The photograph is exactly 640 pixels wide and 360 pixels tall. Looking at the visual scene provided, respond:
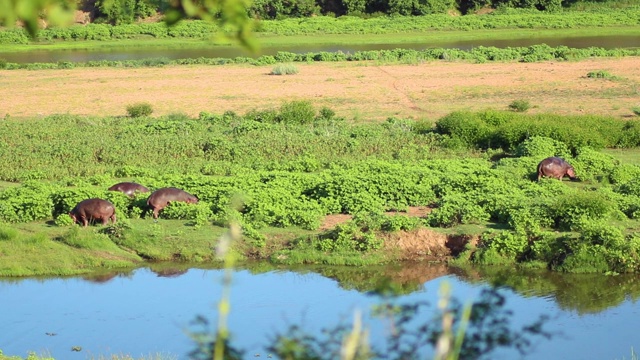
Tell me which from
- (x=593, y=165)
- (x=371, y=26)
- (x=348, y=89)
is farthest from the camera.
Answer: (x=371, y=26)

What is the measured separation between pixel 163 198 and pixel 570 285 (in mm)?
6695

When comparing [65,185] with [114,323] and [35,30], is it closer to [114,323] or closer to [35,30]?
[114,323]


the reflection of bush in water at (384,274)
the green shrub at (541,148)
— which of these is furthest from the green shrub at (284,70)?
the reflection of bush in water at (384,274)

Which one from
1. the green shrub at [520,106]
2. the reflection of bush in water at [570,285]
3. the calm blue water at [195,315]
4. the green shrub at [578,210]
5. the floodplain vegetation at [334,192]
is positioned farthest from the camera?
the green shrub at [520,106]

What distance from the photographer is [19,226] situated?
16.7 meters

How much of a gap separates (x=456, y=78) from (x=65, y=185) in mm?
18535

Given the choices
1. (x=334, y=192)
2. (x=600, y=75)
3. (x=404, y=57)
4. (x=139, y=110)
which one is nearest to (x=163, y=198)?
(x=334, y=192)

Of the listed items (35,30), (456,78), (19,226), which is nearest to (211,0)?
(35,30)

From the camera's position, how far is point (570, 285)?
1424cm

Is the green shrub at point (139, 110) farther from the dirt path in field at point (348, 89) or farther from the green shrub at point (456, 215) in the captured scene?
the green shrub at point (456, 215)

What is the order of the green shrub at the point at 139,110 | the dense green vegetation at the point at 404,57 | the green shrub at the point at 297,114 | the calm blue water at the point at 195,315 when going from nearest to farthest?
the calm blue water at the point at 195,315, the green shrub at the point at 297,114, the green shrub at the point at 139,110, the dense green vegetation at the point at 404,57

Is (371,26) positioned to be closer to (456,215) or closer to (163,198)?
(163,198)

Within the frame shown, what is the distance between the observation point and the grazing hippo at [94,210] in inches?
637

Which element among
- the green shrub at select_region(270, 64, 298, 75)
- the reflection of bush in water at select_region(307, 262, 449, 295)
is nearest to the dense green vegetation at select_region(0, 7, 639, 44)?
the green shrub at select_region(270, 64, 298, 75)
